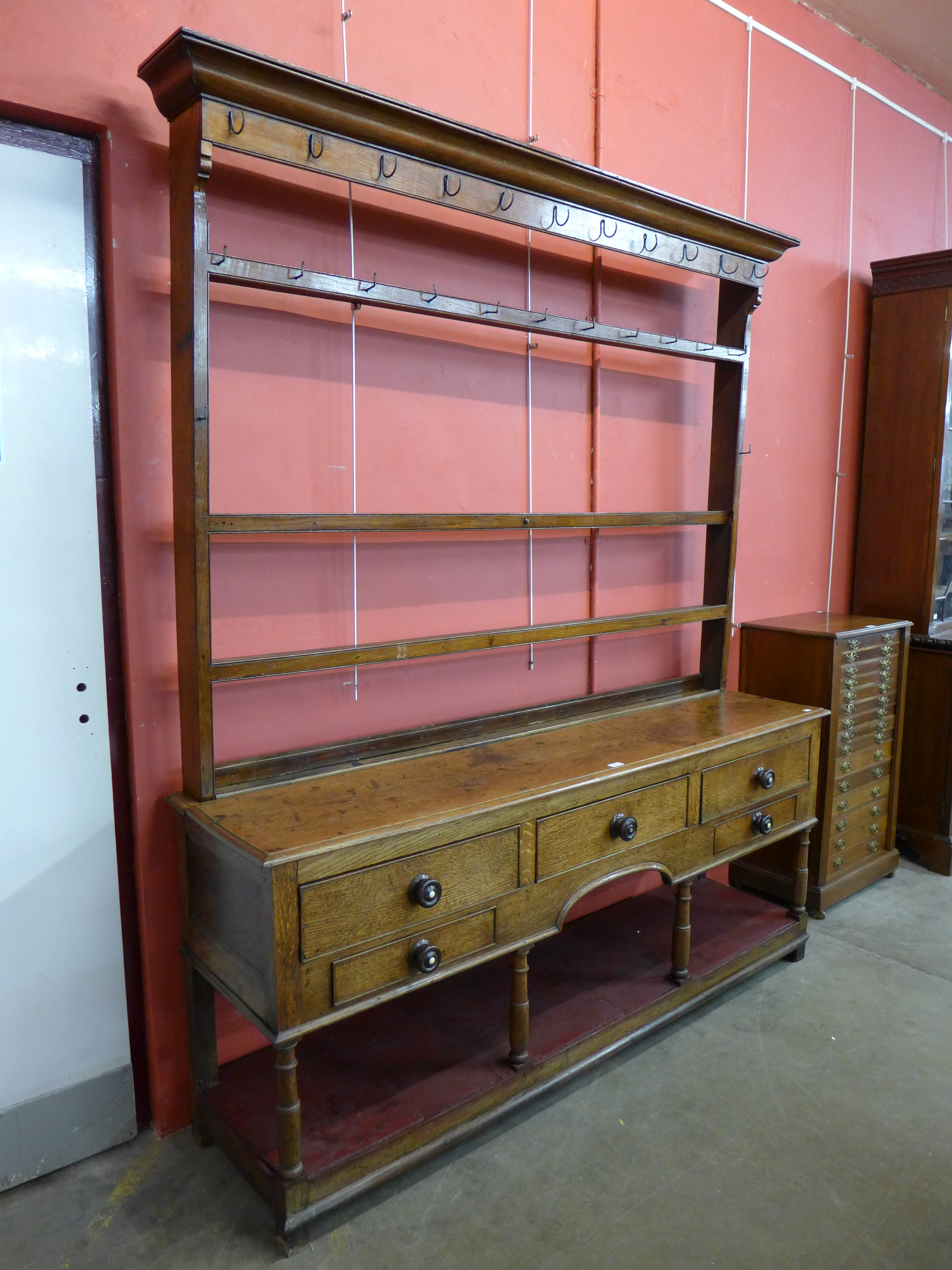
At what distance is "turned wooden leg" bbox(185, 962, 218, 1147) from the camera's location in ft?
6.75

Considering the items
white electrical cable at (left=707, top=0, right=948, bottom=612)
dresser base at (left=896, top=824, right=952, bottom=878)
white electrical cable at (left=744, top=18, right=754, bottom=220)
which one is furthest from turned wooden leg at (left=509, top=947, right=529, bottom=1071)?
white electrical cable at (left=744, top=18, right=754, bottom=220)

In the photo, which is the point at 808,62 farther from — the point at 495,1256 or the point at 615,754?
the point at 495,1256

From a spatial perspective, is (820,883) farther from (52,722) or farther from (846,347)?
(52,722)

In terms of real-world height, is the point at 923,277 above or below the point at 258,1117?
above

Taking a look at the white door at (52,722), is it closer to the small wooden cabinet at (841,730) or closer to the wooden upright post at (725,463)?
the wooden upright post at (725,463)

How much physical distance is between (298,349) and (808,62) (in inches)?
109

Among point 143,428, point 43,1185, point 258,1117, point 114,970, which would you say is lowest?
point 43,1185

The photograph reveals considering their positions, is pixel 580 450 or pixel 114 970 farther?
pixel 580 450

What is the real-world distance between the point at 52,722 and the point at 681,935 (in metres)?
1.78

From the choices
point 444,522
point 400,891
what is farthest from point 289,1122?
point 444,522

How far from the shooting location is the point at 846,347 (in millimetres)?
3906

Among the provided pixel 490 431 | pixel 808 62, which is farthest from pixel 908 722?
pixel 808 62

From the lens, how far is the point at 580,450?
2.84m

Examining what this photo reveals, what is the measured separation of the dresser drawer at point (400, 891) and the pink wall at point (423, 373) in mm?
568
